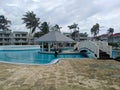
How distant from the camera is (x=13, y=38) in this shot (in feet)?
197

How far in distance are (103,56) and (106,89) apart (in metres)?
10.5

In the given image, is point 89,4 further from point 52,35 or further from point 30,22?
point 30,22

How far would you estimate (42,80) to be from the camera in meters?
6.73

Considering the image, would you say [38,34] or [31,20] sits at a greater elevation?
[31,20]

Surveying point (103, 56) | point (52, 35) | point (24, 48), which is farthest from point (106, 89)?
point (24, 48)

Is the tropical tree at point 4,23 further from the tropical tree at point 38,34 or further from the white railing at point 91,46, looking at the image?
the white railing at point 91,46

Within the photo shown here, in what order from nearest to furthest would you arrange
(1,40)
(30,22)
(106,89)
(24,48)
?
(106,89)
(24,48)
(30,22)
(1,40)

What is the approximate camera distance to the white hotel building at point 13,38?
191 feet

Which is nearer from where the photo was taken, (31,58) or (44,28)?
(31,58)

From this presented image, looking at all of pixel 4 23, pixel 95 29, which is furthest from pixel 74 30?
pixel 4 23

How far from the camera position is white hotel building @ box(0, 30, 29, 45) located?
191 feet

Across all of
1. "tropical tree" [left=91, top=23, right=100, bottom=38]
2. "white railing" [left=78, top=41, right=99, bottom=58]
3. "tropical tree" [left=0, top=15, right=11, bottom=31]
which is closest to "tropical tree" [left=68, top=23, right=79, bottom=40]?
"tropical tree" [left=91, top=23, right=100, bottom=38]

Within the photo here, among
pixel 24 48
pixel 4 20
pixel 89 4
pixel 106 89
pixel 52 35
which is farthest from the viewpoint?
pixel 4 20

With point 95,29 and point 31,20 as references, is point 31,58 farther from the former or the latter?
point 95,29
